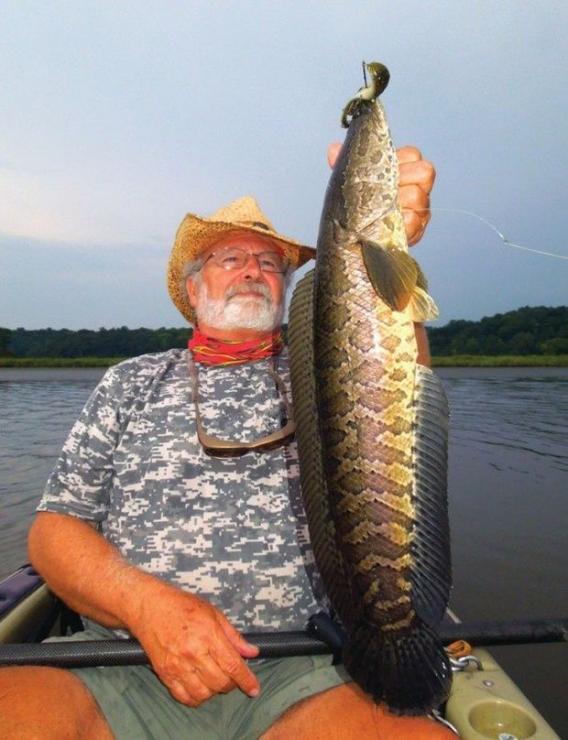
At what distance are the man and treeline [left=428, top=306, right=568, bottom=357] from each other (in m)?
52.6

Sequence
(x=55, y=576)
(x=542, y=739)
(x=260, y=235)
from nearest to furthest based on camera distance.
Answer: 1. (x=542, y=739)
2. (x=55, y=576)
3. (x=260, y=235)

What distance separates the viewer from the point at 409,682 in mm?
1978

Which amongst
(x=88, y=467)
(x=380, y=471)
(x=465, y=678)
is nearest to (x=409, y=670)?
(x=380, y=471)

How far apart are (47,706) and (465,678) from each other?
207 centimetres

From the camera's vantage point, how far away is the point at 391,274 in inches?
79.9

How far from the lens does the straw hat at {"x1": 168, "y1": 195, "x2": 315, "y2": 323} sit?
158 inches

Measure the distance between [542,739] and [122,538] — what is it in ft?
7.11

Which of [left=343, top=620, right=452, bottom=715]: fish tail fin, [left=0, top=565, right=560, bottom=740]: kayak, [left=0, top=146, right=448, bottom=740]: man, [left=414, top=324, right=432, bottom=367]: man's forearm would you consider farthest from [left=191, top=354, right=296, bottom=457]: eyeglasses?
[left=0, top=565, right=560, bottom=740]: kayak

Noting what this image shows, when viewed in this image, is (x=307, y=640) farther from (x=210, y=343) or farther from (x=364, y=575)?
(x=210, y=343)

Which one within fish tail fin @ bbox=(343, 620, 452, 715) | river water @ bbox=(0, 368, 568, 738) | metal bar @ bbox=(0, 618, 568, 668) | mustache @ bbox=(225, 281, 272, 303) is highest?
mustache @ bbox=(225, 281, 272, 303)

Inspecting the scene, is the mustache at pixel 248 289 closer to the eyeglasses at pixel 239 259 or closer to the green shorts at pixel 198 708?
the eyeglasses at pixel 239 259

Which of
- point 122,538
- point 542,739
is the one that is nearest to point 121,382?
point 122,538

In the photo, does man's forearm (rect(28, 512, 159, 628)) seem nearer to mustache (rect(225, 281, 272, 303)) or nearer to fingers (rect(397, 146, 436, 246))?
mustache (rect(225, 281, 272, 303))

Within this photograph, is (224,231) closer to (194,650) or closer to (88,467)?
(88,467)
